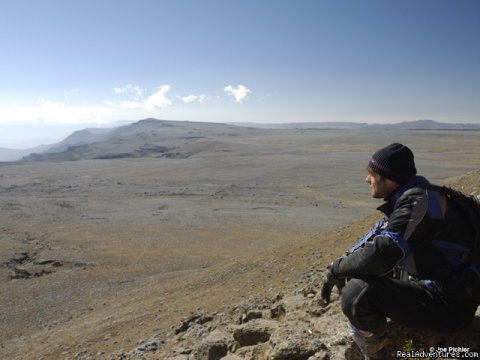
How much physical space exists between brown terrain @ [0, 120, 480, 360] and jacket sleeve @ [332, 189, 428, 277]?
99cm

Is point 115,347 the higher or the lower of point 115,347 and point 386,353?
the lower

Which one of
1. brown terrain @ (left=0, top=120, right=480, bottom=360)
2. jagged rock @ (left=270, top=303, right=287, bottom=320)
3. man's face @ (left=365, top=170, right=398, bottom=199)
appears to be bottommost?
brown terrain @ (left=0, top=120, right=480, bottom=360)

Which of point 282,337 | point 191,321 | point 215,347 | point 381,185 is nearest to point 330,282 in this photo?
point 381,185

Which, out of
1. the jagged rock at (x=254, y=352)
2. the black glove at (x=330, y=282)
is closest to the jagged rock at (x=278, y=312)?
the jagged rock at (x=254, y=352)

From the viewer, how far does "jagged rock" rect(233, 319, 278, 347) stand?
5.82 meters

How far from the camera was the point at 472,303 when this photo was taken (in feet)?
11.3

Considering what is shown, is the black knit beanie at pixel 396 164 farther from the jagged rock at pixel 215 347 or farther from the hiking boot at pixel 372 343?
the jagged rock at pixel 215 347

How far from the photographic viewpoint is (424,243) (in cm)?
327

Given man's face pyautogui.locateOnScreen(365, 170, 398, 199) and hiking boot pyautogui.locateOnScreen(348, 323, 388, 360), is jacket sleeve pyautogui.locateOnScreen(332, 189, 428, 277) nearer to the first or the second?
man's face pyautogui.locateOnScreen(365, 170, 398, 199)

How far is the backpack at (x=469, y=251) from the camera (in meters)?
3.29

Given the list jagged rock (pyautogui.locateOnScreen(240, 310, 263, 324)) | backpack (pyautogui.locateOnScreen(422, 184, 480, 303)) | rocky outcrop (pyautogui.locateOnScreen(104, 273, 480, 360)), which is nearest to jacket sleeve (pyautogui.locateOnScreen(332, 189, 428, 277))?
backpack (pyautogui.locateOnScreen(422, 184, 480, 303))

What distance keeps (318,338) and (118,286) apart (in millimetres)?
15305

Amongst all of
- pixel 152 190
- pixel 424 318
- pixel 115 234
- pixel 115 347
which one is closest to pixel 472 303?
pixel 424 318

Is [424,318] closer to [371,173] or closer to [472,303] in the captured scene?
[472,303]
